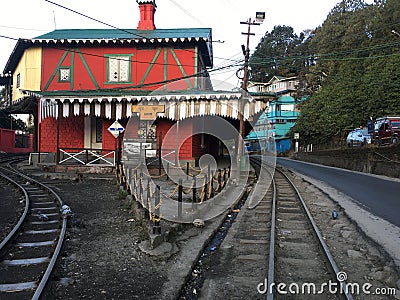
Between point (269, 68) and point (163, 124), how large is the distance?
62.3 meters

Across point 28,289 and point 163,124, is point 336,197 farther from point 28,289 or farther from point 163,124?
point 28,289

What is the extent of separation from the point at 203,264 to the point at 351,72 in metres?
39.3

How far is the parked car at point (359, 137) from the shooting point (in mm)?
32300

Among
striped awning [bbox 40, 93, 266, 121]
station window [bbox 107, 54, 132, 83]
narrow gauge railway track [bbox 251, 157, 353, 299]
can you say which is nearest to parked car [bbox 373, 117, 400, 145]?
striped awning [bbox 40, 93, 266, 121]

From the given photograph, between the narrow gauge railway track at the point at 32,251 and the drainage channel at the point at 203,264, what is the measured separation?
6.37 feet

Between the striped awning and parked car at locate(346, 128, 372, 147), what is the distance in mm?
17806

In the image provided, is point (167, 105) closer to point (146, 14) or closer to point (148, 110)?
point (148, 110)

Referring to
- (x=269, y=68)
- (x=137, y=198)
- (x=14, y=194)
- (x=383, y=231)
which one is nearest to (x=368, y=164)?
(x=383, y=231)

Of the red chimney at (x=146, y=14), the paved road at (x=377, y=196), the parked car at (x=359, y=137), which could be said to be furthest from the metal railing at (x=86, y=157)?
the parked car at (x=359, y=137)

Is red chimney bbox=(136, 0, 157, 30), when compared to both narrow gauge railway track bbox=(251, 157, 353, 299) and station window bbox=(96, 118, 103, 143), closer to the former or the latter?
station window bbox=(96, 118, 103, 143)

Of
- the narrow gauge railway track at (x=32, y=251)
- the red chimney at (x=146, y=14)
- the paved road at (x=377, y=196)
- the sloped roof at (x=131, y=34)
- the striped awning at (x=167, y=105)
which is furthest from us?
the red chimney at (x=146, y=14)

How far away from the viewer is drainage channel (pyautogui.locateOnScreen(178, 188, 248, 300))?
5.30 m

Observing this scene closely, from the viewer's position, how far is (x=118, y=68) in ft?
74.9

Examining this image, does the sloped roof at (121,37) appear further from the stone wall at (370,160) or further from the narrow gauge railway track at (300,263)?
the narrow gauge railway track at (300,263)
